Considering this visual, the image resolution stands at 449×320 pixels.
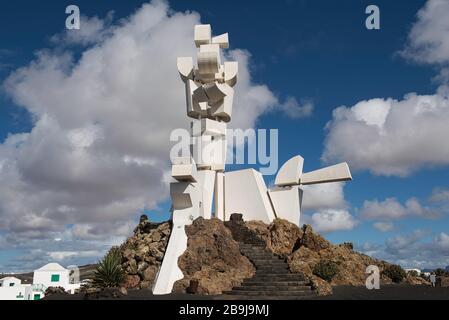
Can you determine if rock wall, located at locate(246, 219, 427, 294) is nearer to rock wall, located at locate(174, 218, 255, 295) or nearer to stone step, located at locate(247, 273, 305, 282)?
stone step, located at locate(247, 273, 305, 282)

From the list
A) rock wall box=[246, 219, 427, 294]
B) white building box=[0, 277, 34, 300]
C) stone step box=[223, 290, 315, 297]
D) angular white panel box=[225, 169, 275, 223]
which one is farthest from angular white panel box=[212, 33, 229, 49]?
white building box=[0, 277, 34, 300]

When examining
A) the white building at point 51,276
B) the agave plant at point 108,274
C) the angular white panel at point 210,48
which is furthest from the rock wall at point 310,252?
the white building at point 51,276

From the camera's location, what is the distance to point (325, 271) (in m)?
17.3

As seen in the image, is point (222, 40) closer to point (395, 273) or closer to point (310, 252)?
point (310, 252)

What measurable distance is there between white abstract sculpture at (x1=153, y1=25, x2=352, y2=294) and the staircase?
3660mm

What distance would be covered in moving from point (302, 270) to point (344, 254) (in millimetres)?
3582

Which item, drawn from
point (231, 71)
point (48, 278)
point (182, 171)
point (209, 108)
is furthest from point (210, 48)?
point (48, 278)

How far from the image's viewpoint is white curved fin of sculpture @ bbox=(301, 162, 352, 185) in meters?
21.4

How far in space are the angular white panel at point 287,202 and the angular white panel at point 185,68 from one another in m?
7.80

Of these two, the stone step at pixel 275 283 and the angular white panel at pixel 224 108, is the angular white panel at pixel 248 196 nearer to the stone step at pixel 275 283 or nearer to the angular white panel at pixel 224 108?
the angular white panel at pixel 224 108

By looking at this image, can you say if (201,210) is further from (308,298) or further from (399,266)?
(399,266)

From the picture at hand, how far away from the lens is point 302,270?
16703mm

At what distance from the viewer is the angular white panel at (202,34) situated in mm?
23781
